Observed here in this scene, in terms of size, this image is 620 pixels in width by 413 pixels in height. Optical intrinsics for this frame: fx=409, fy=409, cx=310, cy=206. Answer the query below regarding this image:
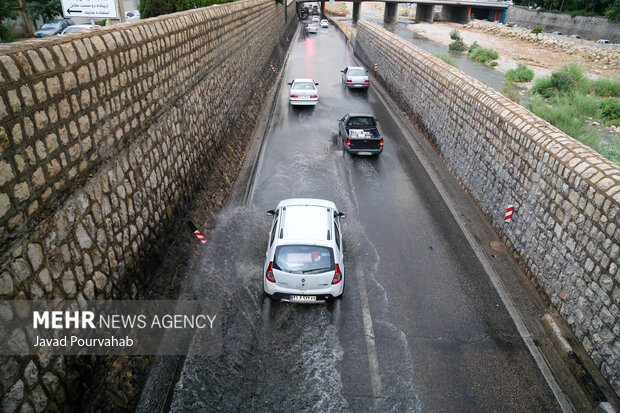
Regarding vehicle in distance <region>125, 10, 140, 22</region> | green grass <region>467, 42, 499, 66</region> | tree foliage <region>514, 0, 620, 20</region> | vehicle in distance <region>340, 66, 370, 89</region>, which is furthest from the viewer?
tree foliage <region>514, 0, 620, 20</region>

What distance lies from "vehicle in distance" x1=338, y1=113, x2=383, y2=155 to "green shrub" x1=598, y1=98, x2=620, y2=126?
10568 millimetres

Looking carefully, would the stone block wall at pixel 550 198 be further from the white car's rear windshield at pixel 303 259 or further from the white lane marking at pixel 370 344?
the white car's rear windshield at pixel 303 259

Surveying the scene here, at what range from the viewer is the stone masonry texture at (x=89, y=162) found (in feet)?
15.2

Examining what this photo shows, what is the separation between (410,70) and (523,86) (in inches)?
434

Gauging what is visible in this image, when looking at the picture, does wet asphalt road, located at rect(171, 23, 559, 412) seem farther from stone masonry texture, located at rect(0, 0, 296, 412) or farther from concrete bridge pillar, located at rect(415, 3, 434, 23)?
concrete bridge pillar, located at rect(415, 3, 434, 23)

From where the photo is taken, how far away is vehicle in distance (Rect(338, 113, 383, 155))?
15.4m

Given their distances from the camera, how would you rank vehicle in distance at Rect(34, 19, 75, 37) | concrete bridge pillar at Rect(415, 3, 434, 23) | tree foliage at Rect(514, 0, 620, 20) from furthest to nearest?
concrete bridge pillar at Rect(415, 3, 434, 23) → tree foliage at Rect(514, 0, 620, 20) → vehicle in distance at Rect(34, 19, 75, 37)

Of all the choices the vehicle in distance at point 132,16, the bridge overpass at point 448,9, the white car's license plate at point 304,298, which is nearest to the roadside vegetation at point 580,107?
the white car's license plate at point 304,298

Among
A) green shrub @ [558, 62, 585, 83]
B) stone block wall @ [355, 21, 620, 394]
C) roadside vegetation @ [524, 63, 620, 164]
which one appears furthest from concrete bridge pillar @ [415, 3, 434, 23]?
stone block wall @ [355, 21, 620, 394]

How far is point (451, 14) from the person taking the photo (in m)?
94.2

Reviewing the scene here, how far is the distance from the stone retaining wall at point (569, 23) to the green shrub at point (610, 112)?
58.5 metres

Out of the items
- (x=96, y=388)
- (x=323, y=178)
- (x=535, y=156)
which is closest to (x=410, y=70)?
(x=323, y=178)

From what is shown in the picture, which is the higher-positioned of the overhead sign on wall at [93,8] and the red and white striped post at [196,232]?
the overhead sign on wall at [93,8]

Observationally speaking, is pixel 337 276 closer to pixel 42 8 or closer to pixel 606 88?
pixel 606 88
